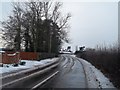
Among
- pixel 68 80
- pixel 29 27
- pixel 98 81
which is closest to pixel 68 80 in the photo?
pixel 68 80

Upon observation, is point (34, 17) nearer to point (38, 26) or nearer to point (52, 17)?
point (38, 26)

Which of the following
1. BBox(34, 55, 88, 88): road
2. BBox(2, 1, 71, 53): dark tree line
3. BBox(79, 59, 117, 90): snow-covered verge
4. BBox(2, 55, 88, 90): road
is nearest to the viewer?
BBox(2, 55, 88, 90): road

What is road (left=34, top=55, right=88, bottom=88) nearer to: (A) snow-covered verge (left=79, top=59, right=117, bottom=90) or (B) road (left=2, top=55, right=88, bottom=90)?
(B) road (left=2, top=55, right=88, bottom=90)

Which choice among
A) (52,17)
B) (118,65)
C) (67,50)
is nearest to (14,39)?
(52,17)

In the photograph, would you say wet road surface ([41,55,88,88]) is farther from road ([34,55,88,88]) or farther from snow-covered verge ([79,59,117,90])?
snow-covered verge ([79,59,117,90])

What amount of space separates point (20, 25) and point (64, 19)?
56.1 feet

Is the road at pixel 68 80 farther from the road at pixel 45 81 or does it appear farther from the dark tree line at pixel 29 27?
the dark tree line at pixel 29 27

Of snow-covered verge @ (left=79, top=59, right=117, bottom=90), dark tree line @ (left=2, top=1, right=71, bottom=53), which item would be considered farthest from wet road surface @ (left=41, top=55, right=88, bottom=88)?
dark tree line @ (left=2, top=1, right=71, bottom=53)

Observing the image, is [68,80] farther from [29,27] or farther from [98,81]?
[29,27]

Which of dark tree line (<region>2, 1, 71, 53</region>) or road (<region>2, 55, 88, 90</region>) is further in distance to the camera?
dark tree line (<region>2, 1, 71, 53</region>)

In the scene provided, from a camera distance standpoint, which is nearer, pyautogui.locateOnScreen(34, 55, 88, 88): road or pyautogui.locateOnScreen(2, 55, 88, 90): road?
pyautogui.locateOnScreen(2, 55, 88, 90): road

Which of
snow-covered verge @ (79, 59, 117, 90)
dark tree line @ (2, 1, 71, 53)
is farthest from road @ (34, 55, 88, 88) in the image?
dark tree line @ (2, 1, 71, 53)

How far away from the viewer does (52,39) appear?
8388 cm

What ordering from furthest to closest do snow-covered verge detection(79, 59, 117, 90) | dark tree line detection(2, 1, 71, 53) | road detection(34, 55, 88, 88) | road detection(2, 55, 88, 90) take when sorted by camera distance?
dark tree line detection(2, 1, 71, 53)
snow-covered verge detection(79, 59, 117, 90)
road detection(34, 55, 88, 88)
road detection(2, 55, 88, 90)
